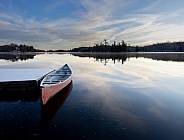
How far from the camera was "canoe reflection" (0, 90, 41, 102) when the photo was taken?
11.9m

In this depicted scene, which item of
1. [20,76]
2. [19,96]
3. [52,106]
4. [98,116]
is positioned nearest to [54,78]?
[20,76]

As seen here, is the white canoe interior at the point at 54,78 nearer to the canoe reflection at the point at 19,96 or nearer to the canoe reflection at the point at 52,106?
the canoe reflection at the point at 52,106

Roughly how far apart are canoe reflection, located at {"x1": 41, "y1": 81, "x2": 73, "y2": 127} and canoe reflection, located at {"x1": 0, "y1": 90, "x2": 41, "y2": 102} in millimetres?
1449

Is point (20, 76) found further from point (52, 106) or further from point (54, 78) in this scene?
point (52, 106)

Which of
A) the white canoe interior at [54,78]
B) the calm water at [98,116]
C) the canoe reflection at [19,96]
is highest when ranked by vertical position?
the white canoe interior at [54,78]

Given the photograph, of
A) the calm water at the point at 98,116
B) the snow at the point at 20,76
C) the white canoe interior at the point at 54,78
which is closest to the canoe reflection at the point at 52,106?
the calm water at the point at 98,116

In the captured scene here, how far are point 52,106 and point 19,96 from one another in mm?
3611

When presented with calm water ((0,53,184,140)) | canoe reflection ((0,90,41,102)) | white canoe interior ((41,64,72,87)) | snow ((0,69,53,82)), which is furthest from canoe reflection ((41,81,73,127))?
snow ((0,69,53,82))

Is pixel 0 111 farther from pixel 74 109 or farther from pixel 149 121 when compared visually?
pixel 149 121

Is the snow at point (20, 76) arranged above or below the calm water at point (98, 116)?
above

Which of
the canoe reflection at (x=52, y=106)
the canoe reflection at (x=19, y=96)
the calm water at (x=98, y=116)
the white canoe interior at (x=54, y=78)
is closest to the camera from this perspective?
the calm water at (x=98, y=116)

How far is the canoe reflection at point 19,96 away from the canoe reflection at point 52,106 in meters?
1.45

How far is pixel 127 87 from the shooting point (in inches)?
601

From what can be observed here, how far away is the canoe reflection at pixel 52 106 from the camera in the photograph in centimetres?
867
